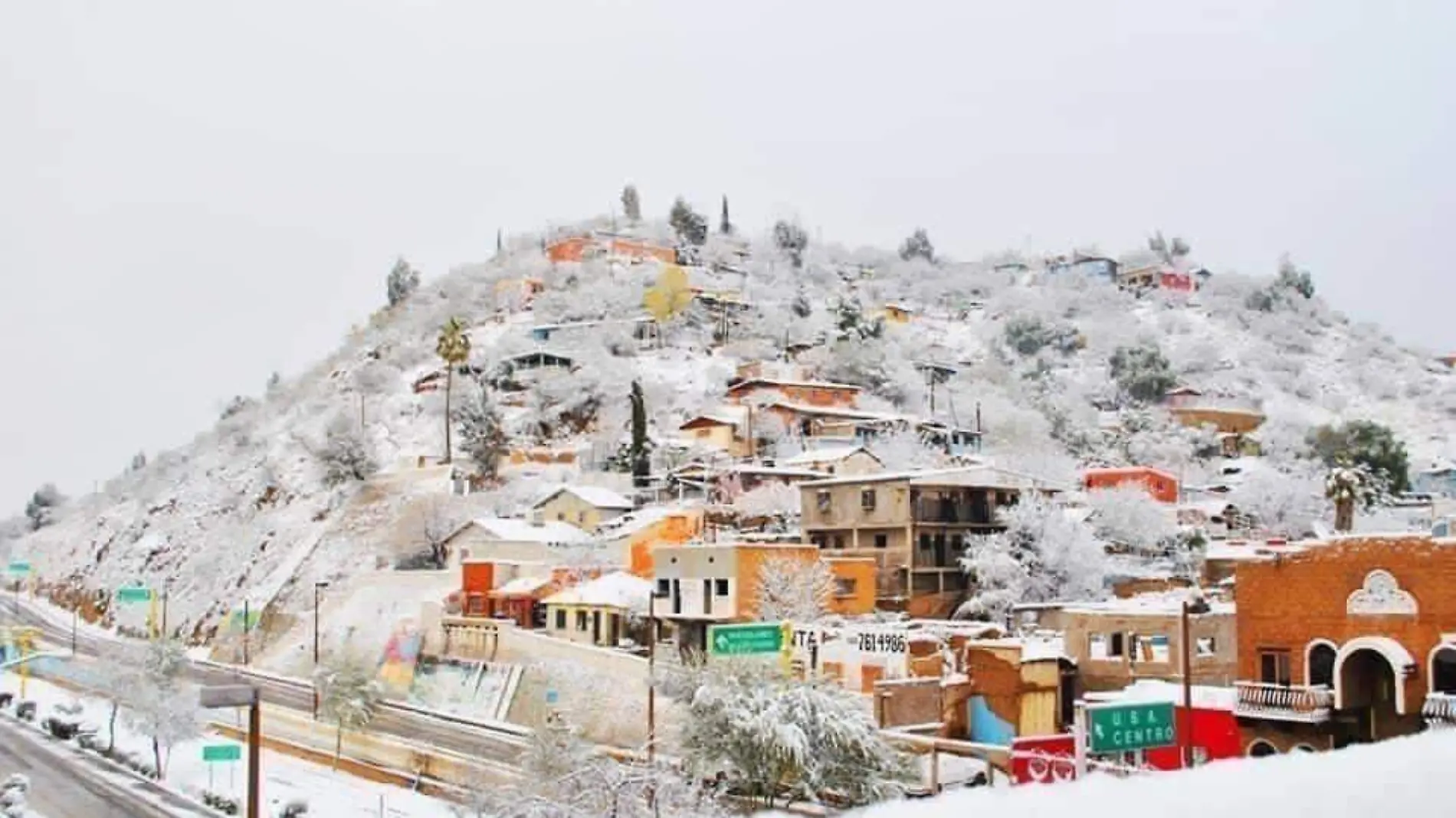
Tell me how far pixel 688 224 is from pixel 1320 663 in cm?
5683

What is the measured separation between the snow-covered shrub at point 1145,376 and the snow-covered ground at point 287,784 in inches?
1336

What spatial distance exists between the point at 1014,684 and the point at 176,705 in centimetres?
1227

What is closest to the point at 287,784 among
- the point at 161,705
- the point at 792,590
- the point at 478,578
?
the point at 161,705

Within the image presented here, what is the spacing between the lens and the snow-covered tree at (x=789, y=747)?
46.5 feet

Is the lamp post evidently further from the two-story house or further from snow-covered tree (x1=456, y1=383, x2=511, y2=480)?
the two-story house

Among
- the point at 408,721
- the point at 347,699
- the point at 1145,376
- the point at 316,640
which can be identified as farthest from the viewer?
the point at 1145,376

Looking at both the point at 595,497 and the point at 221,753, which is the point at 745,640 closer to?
the point at 221,753

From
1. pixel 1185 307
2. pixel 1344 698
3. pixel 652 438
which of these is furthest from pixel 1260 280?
pixel 1344 698

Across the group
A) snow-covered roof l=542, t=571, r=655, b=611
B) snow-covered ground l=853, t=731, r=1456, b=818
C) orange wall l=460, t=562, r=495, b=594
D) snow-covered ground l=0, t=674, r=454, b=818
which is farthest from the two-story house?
snow-covered ground l=853, t=731, r=1456, b=818

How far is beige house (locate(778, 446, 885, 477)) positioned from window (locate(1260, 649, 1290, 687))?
54.2ft

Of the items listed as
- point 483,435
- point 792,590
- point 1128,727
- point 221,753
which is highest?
point 483,435

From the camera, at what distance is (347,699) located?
2223cm

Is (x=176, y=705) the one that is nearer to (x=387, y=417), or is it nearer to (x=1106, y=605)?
(x=1106, y=605)

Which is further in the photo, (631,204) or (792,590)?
(631,204)
